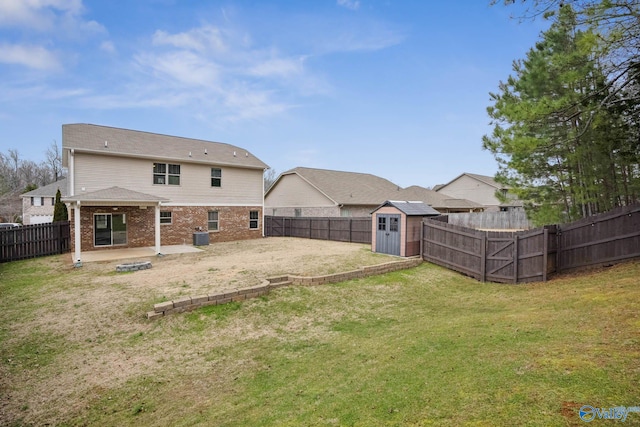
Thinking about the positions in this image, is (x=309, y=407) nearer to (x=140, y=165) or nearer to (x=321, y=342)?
(x=321, y=342)

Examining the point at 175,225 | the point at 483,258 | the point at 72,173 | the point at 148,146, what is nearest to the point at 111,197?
the point at 72,173

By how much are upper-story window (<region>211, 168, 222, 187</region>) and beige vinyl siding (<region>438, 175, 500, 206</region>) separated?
1277 inches

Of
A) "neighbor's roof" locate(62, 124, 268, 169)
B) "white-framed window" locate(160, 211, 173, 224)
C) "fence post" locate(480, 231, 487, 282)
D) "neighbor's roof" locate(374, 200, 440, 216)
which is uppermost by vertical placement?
"neighbor's roof" locate(62, 124, 268, 169)

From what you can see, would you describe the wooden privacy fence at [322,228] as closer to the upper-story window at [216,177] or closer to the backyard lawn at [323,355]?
the upper-story window at [216,177]

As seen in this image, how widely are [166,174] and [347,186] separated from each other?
15208 mm

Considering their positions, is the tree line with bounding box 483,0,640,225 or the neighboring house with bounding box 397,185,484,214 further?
the neighboring house with bounding box 397,185,484,214

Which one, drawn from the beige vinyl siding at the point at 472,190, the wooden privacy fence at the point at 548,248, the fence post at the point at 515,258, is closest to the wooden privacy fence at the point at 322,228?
the wooden privacy fence at the point at 548,248

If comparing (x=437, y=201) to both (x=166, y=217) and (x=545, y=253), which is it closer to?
(x=545, y=253)

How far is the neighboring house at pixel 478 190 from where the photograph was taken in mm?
38928

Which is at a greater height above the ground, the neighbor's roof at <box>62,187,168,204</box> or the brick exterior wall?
the neighbor's roof at <box>62,187,168,204</box>

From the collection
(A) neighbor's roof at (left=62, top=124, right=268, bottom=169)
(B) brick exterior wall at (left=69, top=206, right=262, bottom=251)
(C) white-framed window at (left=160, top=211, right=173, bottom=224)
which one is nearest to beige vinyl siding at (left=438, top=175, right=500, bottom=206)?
(A) neighbor's roof at (left=62, top=124, right=268, bottom=169)

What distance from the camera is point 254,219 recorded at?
22.9 metres

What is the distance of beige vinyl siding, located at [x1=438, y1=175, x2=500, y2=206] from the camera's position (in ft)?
129

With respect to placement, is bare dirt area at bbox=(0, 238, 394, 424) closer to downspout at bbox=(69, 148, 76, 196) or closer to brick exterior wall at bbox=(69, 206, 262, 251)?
brick exterior wall at bbox=(69, 206, 262, 251)
